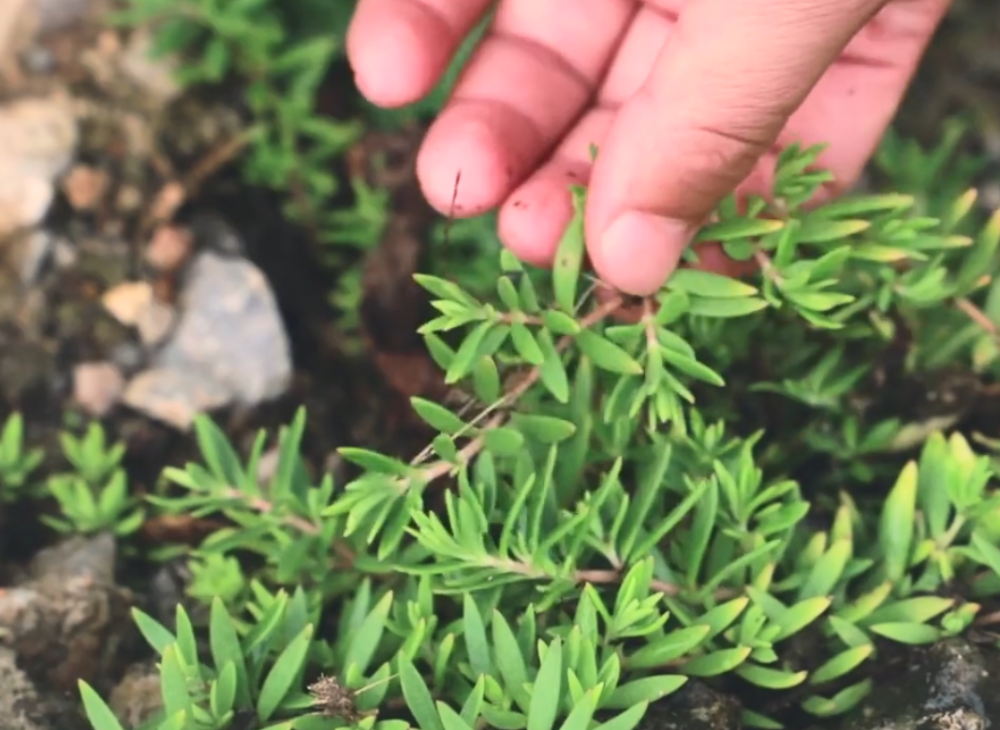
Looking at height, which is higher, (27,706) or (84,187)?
(84,187)

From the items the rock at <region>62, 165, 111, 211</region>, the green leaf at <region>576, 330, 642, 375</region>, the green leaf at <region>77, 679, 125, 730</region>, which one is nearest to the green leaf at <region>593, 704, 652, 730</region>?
the green leaf at <region>576, 330, 642, 375</region>

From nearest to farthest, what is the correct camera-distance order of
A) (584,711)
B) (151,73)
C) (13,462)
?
(584,711), (13,462), (151,73)

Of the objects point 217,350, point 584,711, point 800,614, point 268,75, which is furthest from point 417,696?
point 268,75

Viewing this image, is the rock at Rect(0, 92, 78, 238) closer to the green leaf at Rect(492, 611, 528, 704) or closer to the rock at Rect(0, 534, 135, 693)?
the rock at Rect(0, 534, 135, 693)

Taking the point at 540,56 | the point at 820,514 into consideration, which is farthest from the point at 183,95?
the point at 820,514

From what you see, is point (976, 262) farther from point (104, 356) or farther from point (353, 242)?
point (104, 356)

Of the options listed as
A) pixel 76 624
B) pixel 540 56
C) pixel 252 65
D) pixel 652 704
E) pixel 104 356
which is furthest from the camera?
pixel 252 65

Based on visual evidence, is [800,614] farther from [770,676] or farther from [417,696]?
[417,696]
